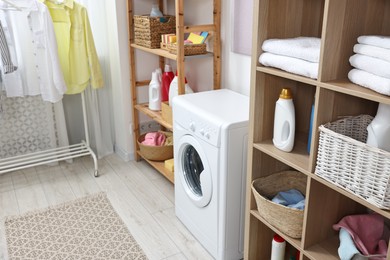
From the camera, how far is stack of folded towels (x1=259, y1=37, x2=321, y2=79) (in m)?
1.29

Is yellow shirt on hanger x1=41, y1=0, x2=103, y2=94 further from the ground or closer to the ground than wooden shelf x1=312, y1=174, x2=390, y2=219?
further from the ground

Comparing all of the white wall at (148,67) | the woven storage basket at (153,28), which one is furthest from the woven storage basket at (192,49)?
the woven storage basket at (153,28)

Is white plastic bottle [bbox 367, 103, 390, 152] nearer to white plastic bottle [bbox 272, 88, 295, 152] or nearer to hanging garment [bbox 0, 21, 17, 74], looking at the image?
white plastic bottle [bbox 272, 88, 295, 152]

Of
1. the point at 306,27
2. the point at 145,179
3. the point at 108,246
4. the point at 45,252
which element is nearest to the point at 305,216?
the point at 306,27

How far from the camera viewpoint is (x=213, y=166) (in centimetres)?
191

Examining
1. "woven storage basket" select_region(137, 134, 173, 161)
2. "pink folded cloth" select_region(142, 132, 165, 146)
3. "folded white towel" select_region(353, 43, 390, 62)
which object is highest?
"folded white towel" select_region(353, 43, 390, 62)

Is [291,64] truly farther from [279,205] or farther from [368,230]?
[368,230]

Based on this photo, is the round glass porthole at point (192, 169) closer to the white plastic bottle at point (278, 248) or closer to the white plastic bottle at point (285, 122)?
the white plastic bottle at point (278, 248)

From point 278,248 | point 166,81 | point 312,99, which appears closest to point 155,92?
point 166,81

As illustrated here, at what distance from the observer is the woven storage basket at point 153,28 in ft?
8.77

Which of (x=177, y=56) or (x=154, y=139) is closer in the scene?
(x=177, y=56)

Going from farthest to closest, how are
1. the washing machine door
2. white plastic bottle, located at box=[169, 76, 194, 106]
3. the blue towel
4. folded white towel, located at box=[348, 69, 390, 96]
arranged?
white plastic bottle, located at box=[169, 76, 194, 106]
the washing machine door
the blue towel
folded white towel, located at box=[348, 69, 390, 96]

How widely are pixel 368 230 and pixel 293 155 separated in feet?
1.35

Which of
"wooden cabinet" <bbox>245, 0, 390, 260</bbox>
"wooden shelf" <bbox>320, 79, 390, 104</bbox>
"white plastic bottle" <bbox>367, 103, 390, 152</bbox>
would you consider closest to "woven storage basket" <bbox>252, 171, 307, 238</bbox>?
"wooden cabinet" <bbox>245, 0, 390, 260</bbox>
